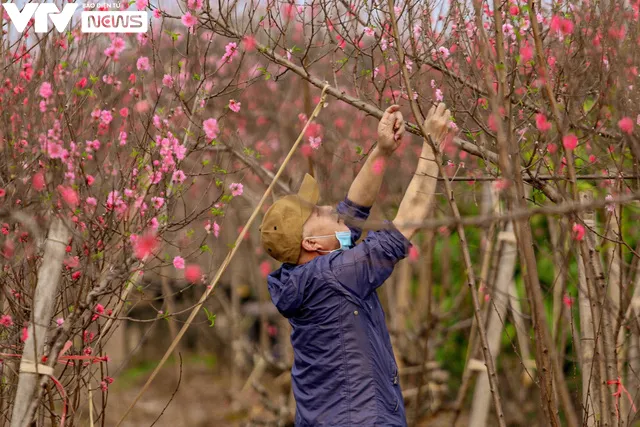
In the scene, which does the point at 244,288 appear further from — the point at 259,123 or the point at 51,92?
the point at 51,92

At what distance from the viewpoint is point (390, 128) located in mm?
3164

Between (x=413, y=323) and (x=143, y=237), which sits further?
(x=413, y=323)

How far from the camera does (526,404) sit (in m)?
9.23

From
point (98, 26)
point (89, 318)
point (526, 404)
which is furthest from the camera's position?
point (526, 404)

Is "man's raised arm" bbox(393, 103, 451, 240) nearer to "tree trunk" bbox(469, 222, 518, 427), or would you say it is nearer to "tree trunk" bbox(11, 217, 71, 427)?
"tree trunk" bbox(11, 217, 71, 427)

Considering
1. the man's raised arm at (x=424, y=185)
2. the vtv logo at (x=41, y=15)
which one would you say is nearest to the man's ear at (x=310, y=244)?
the man's raised arm at (x=424, y=185)

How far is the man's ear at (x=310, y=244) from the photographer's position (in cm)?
333

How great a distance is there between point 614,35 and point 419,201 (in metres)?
1.02

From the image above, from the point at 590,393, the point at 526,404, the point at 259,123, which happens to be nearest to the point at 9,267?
the point at 590,393

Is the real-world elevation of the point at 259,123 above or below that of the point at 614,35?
above

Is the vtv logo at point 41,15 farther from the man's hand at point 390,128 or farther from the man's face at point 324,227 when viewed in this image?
the man's hand at point 390,128

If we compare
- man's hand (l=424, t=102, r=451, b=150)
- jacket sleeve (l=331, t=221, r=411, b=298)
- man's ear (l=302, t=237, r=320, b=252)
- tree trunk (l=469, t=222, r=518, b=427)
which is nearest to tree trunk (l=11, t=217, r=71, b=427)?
man's ear (l=302, t=237, r=320, b=252)

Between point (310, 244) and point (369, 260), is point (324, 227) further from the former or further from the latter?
point (369, 260)

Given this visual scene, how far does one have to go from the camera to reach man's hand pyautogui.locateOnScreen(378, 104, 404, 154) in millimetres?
3156
